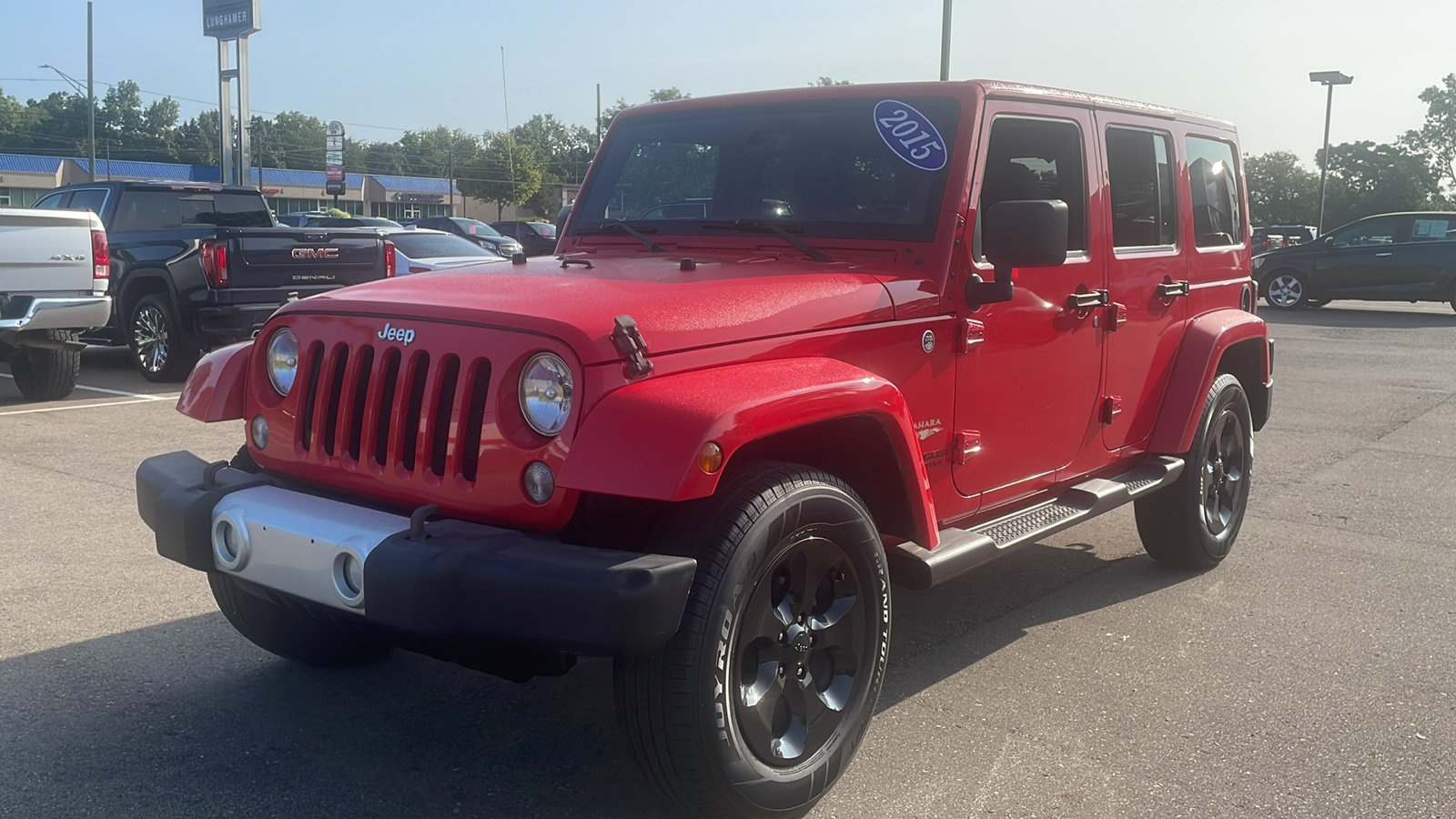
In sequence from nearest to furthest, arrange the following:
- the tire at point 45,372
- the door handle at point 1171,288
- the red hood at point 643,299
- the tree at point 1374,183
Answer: the red hood at point 643,299, the door handle at point 1171,288, the tire at point 45,372, the tree at point 1374,183

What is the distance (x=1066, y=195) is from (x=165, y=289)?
9343 millimetres

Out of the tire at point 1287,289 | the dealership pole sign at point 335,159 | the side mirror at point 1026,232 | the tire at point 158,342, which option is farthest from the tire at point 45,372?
the dealership pole sign at point 335,159

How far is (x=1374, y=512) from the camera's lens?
21.9 feet

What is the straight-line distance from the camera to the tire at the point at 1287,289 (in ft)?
71.8

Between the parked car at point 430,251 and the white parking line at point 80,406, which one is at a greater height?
the parked car at point 430,251

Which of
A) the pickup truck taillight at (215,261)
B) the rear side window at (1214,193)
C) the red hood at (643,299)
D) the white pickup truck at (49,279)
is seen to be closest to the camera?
the red hood at (643,299)

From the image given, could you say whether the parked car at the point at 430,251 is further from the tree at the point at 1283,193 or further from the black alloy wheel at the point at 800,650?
the tree at the point at 1283,193

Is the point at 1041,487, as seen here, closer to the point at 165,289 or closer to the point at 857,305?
the point at 857,305

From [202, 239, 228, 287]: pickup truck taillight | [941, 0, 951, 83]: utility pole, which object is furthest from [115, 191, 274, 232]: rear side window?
[941, 0, 951, 83]: utility pole

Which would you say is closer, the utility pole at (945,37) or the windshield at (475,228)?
the utility pole at (945,37)

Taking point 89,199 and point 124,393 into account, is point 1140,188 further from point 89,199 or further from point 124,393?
point 89,199

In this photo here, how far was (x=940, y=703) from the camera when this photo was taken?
12.7ft

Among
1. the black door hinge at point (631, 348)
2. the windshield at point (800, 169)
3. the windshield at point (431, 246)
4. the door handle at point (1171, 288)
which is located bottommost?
the black door hinge at point (631, 348)

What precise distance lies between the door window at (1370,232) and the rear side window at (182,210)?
17.6 metres
